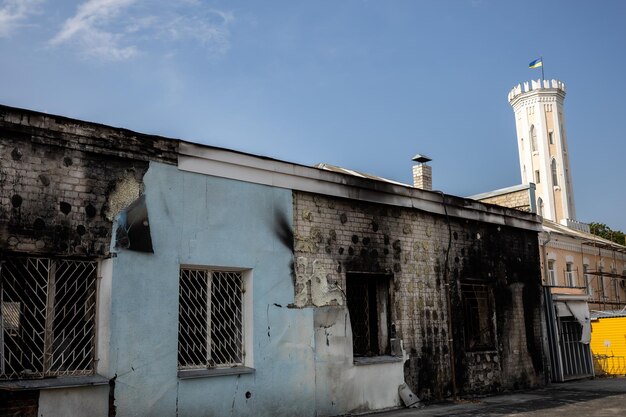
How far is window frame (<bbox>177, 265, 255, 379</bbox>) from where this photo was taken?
27.7 feet

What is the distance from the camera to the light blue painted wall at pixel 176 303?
7.77 meters

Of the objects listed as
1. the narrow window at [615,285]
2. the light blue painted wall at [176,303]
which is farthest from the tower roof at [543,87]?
the light blue painted wall at [176,303]

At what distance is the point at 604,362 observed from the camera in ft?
62.6

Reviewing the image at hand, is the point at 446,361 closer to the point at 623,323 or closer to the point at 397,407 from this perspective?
the point at 397,407

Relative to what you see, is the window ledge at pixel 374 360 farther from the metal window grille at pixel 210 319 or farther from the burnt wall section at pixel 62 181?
the burnt wall section at pixel 62 181

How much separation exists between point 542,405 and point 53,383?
852 centimetres

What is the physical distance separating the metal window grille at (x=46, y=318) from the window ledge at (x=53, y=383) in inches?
4.4

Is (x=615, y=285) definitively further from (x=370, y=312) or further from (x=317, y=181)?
(x=317, y=181)

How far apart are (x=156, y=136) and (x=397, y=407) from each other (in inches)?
253

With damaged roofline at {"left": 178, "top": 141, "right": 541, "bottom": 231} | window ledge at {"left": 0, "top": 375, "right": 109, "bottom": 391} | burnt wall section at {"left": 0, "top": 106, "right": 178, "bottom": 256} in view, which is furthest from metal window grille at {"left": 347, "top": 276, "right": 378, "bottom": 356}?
window ledge at {"left": 0, "top": 375, "right": 109, "bottom": 391}

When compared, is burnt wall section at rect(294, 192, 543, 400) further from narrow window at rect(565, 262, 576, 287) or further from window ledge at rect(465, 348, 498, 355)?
narrow window at rect(565, 262, 576, 287)

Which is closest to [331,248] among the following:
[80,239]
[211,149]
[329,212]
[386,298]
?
[329,212]

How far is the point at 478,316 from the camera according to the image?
43.7 ft

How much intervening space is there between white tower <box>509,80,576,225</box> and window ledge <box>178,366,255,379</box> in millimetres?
52606
